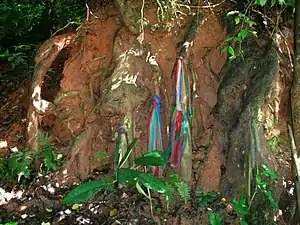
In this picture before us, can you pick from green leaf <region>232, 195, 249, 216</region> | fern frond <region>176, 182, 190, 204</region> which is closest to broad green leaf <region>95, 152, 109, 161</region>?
fern frond <region>176, 182, 190, 204</region>

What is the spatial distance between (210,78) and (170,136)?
2.30 feet

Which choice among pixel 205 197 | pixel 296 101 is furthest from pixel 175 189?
pixel 296 101

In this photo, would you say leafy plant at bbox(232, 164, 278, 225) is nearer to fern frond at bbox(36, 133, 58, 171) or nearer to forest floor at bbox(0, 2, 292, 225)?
forest floor at bbox(0, 2, 292, 225)

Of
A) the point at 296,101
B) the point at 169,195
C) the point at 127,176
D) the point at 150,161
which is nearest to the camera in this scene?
the point at 127,176

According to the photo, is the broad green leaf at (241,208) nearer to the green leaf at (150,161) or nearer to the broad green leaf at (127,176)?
the green leaf at (150,161)

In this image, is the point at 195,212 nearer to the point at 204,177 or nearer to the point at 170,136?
the point at 204,177

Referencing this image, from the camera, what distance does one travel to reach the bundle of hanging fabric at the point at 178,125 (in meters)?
3.40

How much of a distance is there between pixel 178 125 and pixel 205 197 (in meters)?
0.62

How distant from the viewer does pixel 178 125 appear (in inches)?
135

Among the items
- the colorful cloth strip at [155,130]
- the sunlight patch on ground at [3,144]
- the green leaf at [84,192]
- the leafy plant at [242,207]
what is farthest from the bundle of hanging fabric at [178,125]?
the sunlight patch on ground at [3,144]

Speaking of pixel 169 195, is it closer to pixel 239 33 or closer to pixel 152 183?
pixel 152 183

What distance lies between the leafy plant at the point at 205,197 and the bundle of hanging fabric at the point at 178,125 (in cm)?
25

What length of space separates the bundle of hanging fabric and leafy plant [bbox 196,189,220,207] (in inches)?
10.0

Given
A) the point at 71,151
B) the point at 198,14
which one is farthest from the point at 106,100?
the point at 198,14
